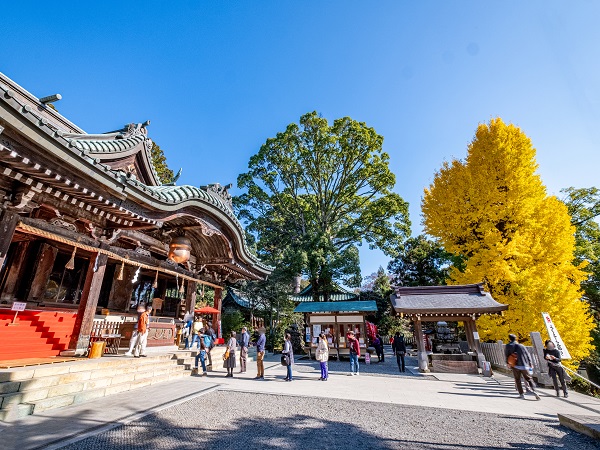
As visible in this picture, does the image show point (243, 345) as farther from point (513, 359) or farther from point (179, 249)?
point (513, 359)

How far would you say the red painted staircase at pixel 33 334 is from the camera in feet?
20.6

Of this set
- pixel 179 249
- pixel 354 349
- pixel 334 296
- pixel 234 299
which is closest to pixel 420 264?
pixel 334 296

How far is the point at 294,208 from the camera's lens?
82.0ft

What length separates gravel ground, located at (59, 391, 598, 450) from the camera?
3736 mm

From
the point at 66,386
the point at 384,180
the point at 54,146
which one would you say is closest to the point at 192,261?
the point at 66,386

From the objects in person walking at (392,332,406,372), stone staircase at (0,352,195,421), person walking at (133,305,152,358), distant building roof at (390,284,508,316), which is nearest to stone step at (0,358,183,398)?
stone staircase at (0,352,195,421)

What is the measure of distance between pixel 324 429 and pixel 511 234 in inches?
518

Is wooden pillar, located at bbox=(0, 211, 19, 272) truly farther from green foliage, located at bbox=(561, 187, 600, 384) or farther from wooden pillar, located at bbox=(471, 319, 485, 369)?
green foliage, located at bbox=(561, 187, 600, 384)

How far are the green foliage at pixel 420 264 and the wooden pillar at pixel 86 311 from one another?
66.7 ft

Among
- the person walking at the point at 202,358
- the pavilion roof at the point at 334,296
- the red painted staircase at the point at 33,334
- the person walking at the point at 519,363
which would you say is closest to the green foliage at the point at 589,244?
the person walking at the point at 519,363

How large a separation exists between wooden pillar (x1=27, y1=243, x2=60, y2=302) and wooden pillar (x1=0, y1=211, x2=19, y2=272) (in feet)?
17.8

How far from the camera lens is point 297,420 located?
15.8 feet

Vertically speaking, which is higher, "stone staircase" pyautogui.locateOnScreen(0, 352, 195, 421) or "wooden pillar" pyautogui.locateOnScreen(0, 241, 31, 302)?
"wooden pillar" pyautogui.locateOnScreen(0, 241, 31, 302)

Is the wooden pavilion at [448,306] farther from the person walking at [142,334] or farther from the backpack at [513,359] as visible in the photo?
the person walking at [142,334]
